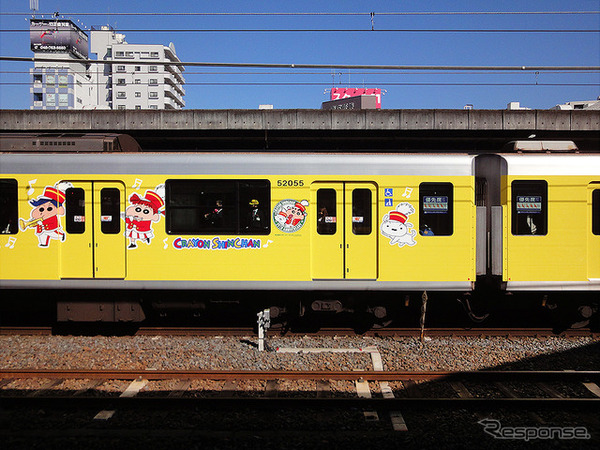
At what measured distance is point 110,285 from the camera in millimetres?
8094

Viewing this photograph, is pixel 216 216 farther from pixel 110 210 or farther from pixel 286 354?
pixel 286 354

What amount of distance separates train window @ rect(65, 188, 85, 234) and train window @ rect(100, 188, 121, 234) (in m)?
0.35

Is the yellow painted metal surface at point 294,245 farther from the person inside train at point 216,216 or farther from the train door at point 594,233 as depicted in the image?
the train door at point 594,233

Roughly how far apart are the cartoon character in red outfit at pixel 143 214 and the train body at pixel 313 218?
18mm

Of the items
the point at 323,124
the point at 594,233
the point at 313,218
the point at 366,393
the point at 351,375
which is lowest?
the point at 366,393

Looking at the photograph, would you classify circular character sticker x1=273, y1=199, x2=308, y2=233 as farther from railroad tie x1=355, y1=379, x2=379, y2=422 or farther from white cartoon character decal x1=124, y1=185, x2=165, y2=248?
railroad tie x1=355, y1=379, x2=379, y2=422

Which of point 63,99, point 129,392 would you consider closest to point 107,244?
point 129,392

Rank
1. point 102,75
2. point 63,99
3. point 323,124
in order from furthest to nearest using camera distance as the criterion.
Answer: point 63,99
point 102,75
point 323,124

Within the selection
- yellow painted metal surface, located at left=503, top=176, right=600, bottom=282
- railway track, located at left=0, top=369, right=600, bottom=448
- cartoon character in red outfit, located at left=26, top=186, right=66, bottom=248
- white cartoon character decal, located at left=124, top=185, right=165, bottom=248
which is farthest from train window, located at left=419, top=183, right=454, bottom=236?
cartoon character in red outfit, located at left=26, top=186, right=66, bottom=248

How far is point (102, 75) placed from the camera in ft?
247

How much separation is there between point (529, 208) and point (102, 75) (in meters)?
80.6

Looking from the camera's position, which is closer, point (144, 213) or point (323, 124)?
point (144, 213)

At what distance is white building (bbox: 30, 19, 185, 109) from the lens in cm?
7394

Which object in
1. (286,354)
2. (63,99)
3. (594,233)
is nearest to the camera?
(286,354)
